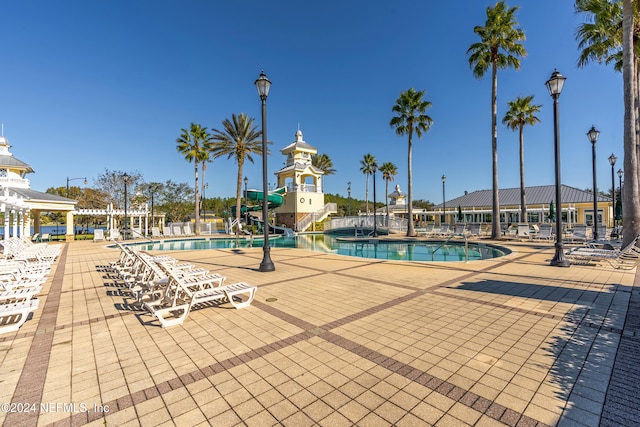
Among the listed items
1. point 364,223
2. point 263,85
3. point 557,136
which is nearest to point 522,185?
point 364,223

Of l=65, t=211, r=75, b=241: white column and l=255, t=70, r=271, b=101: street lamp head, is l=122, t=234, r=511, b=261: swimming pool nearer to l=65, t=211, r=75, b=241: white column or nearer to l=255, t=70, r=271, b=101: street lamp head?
l=65, t=211, r=75, b=241: white column

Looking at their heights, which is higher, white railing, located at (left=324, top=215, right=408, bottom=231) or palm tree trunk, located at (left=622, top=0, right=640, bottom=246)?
palm tree trunk, located at (left=622, top=0, right=640, bottom=246)

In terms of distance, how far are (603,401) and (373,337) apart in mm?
2410

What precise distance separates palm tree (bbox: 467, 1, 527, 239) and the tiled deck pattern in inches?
596

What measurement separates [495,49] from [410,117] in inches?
279

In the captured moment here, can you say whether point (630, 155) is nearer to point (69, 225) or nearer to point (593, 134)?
point (593, 134)

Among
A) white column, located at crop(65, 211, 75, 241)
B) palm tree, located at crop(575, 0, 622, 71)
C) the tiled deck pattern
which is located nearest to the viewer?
the tiled deck pattern

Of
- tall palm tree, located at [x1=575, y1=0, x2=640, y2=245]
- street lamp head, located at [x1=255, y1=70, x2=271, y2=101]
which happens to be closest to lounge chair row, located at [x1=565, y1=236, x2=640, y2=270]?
tall palm tree, located at [x1=575, y1=0, x2=640, y2=245]

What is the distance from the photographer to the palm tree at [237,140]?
28.8 m

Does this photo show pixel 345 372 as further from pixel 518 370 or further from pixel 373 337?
pixel 518 370

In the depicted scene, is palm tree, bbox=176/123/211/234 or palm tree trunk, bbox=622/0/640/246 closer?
palm tree trunk, bbox=622/0/640/246

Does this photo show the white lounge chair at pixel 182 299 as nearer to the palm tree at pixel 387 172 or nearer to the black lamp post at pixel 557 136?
the black lamp post at pixel 557 136

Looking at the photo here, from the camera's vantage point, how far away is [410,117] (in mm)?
24172

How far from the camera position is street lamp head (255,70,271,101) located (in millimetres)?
9117
